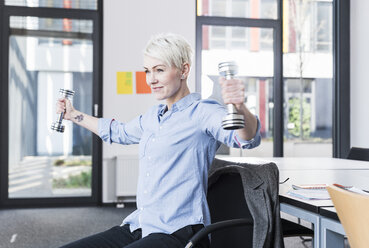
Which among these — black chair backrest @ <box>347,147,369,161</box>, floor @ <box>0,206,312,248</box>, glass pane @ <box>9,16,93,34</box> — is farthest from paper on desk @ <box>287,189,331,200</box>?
glass pane @ <box>9,16,93,34</box>

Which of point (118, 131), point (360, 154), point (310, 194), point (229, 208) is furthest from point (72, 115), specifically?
point (360, 154)

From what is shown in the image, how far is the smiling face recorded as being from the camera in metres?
1.46

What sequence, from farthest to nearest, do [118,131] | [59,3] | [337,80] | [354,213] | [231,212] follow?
[337,80] < [59,3] < [118,131] < [231,212] < [354,213]

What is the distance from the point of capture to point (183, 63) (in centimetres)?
148

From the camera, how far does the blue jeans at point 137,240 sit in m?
1.33

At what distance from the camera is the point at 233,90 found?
1.03 metres

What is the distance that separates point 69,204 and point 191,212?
3.70 metres

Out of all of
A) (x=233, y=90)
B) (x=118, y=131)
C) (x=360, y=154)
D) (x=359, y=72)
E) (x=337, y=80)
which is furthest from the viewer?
(x=337, y=80)

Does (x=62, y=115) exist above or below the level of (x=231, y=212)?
above

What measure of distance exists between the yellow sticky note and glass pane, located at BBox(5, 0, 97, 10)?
2.79 ft

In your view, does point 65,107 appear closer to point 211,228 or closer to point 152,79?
point 152,79

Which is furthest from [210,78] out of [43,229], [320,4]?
[43,229]

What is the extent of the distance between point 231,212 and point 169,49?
0.65m

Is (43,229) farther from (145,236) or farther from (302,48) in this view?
(302,48)
